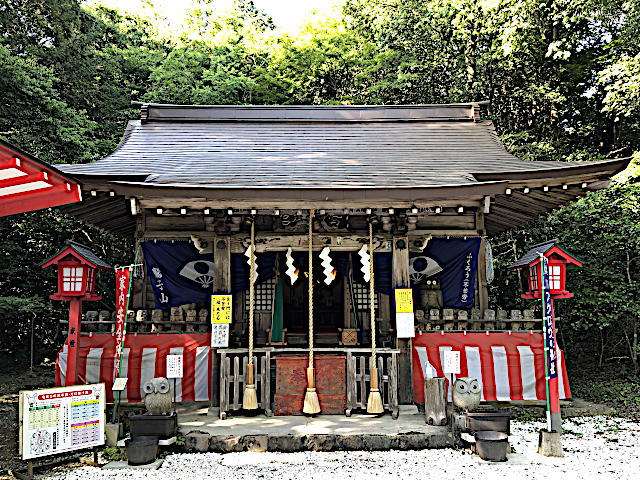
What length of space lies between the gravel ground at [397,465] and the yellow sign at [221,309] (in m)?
2.46

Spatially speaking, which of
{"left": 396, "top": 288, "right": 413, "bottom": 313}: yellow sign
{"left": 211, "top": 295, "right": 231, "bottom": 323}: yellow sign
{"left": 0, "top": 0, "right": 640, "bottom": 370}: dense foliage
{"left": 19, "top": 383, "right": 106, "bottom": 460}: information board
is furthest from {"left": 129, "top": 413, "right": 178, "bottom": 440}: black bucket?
{"left": 0, "top": 0, "right": 640, "bottom": 370}: dense foliage

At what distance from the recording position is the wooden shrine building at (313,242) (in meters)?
7.45

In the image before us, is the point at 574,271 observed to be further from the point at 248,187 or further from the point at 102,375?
the point at 102,375

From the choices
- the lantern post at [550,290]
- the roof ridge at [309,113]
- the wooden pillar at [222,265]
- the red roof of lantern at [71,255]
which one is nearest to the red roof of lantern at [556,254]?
the lantern post at [550,290]

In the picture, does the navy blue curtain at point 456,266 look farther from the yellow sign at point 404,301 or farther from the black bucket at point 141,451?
the black bucket at point 141,451

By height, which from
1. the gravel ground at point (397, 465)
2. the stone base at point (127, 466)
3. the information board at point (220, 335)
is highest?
the information board at point (220, 335)

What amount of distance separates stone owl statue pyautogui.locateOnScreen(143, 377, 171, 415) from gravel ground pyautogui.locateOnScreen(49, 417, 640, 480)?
2.23 feet

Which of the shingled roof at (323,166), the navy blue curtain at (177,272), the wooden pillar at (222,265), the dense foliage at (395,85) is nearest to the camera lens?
the shingled roof at (323,166)

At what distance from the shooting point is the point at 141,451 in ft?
18.5

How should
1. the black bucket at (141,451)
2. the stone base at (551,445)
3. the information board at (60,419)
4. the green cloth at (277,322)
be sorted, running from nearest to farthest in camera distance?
the information board at (60,419)
the black bucket at (141,451)
the stone base at (551,445)
the green cloth at (277,322)

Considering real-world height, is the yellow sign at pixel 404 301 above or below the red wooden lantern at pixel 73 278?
below

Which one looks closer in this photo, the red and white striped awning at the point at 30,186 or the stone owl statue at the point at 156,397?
the red and white striped awning at the point at 30,186

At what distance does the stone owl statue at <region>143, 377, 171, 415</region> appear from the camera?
6352 mm

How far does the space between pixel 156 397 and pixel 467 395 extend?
4.11 m
